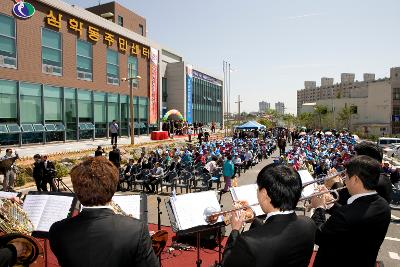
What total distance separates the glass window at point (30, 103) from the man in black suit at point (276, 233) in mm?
27387

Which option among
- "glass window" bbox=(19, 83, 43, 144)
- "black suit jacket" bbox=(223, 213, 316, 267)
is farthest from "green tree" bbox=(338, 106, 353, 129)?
"black suit jacket" bbox=(223, 213, 316, 267)

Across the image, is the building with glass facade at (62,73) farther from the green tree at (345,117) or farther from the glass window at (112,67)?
the green tree at (345,117)

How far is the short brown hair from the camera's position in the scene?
8.56ft

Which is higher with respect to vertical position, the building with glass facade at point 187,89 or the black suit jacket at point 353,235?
the building with glass facade at point 187,89

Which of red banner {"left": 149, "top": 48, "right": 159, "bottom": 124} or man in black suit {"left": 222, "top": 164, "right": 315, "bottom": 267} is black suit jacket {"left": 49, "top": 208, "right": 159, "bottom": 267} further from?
red banner {"left": 149, "top": 48, "right": 159, "bottom": 124}

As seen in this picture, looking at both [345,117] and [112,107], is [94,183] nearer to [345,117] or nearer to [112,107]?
[112,107]

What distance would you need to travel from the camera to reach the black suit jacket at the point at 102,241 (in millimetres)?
2506

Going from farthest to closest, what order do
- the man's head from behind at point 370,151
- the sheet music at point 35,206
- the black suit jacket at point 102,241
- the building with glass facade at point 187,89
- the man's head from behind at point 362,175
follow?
the building with glass facade at point 187,89 < the man's head from behind at point 370,151 < the sheet music at point 35,206 < the man's head from behind at point 362,175 < the black suit jacket at point 102,241

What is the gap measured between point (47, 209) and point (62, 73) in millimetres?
27509

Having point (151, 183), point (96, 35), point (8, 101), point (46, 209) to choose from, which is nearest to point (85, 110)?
point (96, 35)

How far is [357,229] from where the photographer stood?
317 cm

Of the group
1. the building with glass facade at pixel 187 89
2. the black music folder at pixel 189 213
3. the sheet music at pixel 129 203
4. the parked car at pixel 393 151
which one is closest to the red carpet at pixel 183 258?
the black music folder at pixel 189 213

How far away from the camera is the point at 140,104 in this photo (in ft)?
137

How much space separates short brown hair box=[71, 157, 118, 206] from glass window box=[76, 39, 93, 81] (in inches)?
1242
